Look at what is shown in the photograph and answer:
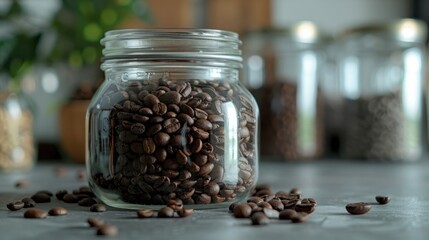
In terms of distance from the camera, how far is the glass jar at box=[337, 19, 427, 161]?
183cm

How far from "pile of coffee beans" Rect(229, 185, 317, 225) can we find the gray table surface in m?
0.01

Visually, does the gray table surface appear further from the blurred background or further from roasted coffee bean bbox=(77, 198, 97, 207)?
the blurred background

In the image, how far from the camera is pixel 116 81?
0.99 metres

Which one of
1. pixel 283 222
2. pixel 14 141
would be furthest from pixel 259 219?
pixel 14 141

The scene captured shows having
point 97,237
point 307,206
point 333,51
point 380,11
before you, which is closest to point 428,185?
point 307,206

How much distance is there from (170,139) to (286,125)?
3.13ft

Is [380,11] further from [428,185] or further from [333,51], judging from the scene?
[428,185]

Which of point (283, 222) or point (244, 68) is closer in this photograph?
point (283, 222)

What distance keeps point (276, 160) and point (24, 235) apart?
114 centimetres

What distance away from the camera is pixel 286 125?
5.94ft

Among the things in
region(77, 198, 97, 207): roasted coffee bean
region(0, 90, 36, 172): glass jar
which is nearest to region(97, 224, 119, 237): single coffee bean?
region(77, 198, 97, 207): roasted coffee bean

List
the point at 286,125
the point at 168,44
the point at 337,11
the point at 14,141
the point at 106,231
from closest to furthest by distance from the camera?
the point at 106,231, the point at 168,44, the point at 14,141, the point at 286,125, the point at 337,11

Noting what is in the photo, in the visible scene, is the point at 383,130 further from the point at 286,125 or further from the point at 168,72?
the point at 168,72

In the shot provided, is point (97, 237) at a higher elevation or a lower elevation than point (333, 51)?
lower
